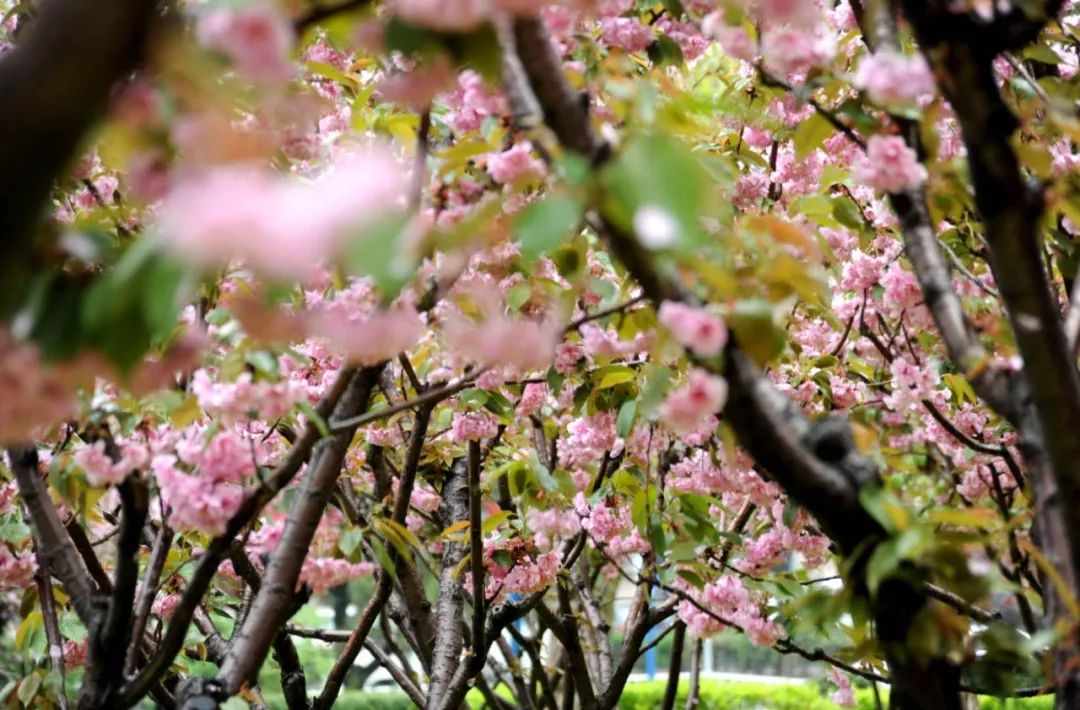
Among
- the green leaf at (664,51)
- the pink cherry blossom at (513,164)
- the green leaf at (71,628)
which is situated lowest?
the green leaf at (71,628)

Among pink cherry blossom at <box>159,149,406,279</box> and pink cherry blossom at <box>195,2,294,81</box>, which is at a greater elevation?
pink cherry blossom at <box>195,2,294,81</box>

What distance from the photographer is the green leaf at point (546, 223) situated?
0.85m

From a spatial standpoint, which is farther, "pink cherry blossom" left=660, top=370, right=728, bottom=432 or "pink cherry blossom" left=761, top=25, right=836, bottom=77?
"pink cherry blossom" left=761, top=25, right=836, bottom=77

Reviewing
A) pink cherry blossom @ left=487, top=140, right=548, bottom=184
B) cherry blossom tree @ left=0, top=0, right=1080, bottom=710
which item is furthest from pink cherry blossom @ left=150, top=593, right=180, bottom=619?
pink cherry blossom @ left=487, top=140, right=548, bottom=184

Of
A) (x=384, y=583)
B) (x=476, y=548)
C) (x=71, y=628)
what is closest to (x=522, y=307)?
→ (x=476, y=548)

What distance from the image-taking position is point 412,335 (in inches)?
49.8

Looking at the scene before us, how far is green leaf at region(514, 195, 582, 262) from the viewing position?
85 cm

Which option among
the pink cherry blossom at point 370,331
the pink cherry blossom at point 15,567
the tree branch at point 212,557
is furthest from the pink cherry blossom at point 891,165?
the pink cherry blossom at point 15,567

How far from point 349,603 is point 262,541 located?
41.3 feet

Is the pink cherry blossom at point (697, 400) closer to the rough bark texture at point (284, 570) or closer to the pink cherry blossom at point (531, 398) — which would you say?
the rough bark texture at point (284, 570)

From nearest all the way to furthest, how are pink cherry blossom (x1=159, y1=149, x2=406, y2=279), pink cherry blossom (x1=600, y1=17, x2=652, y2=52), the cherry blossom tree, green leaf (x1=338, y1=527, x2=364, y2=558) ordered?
1. pink cherry blossom (x1=159, y1=149, x2=406, y2=279)
2. the cherry blossom tree
3. green leaf (x1=338, y1=527, x2=364, y2=558)
4. pink cherry blossom (x1=600, y1=17, x2=652, y2=52)

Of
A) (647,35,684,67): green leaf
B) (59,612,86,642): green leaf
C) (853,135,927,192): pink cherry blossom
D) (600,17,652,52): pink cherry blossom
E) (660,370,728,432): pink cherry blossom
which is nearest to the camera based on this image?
(660,370,728,432): pink cherry blossom

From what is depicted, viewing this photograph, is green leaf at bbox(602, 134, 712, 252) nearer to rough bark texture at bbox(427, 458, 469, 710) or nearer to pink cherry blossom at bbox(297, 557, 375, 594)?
pink cherry blossom at bbox(297, 557, 375, 594)

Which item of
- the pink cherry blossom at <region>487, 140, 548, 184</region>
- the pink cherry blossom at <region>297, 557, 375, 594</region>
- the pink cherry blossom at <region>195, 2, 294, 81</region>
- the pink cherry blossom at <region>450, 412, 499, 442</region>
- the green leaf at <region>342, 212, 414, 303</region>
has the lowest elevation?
the green leaf at <region>342, 212, 414, 303</region>
